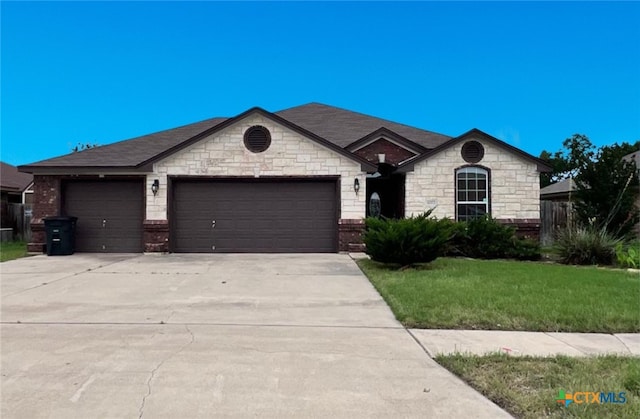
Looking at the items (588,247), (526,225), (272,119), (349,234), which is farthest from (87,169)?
(588,247)

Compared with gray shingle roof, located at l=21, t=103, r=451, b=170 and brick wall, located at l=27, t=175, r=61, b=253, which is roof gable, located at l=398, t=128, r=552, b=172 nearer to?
gray shingle roof, located at l=21, t=103, r=451, b=170

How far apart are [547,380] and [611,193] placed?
11.9 metres

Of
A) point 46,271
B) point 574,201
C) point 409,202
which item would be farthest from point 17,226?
point 574,201

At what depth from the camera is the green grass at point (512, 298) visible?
616 centimetres

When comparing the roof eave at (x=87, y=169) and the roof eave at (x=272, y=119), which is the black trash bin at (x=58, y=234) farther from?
the roof eave at (x=272, y=119)

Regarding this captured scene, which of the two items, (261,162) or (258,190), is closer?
(261,162)

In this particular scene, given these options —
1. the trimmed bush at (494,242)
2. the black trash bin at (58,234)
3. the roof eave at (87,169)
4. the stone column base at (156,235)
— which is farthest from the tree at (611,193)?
the black trash bin at (58,234)

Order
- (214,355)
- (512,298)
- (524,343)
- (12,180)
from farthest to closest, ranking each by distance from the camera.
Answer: (12,180), (512,298), (524,343), (214,355)

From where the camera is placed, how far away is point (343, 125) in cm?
2138

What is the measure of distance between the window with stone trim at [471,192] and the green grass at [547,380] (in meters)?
11.5

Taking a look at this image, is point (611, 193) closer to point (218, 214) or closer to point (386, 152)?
point (386, 152)

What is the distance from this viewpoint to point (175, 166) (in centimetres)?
1538

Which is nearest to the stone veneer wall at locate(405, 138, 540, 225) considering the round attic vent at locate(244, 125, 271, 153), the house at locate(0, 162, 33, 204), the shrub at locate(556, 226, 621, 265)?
the shrub at locate(556, 226, 621, 265)

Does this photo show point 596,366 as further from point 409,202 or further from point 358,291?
point 409,202
